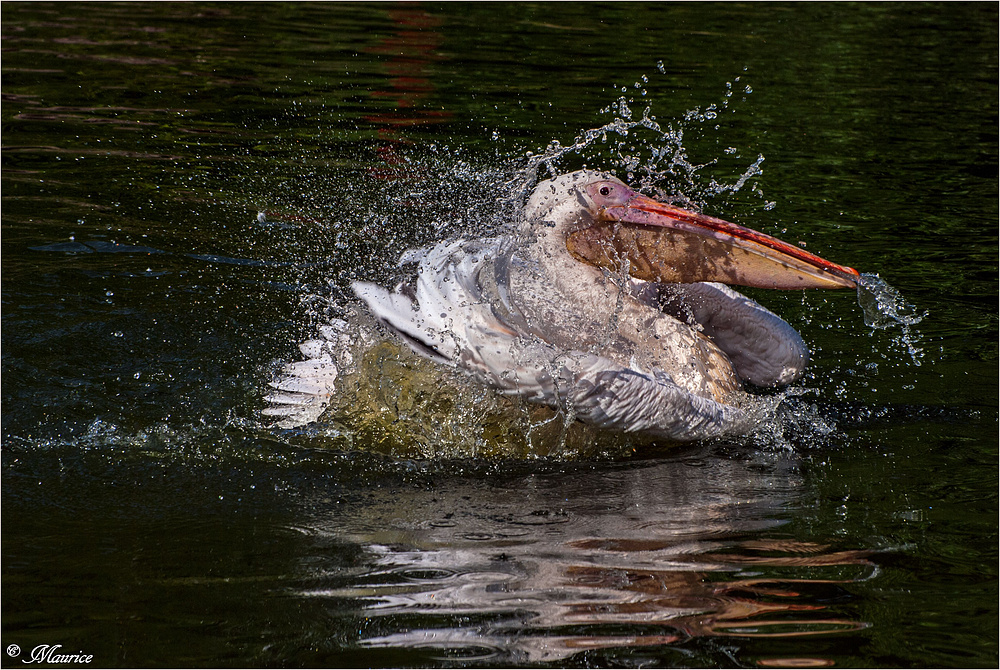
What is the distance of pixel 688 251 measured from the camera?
3.67 meters

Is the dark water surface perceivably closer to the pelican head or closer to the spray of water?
the spray of water

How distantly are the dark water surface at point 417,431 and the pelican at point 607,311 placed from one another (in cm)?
21

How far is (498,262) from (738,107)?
5.64 m

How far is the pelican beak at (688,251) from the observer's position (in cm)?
354

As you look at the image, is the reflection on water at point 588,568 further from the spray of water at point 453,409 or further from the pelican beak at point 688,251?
the pelican beak at point 688,251

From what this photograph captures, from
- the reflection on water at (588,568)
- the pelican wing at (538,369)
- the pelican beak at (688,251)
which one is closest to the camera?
the reflection on water at (588,568)

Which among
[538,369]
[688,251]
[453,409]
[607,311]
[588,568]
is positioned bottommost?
[588,568]

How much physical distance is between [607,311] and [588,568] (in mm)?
1151

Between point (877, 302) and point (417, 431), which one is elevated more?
point (877, 302)

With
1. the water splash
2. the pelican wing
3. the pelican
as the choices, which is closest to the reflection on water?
the pelican wing

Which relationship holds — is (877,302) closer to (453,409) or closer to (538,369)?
(538,369)

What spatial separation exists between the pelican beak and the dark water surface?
487 millimetres

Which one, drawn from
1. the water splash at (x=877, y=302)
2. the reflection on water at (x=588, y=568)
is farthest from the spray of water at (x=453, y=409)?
the reflection on water at (x=588, y=568)

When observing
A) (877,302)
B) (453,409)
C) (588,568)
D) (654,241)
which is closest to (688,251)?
(654,241)
